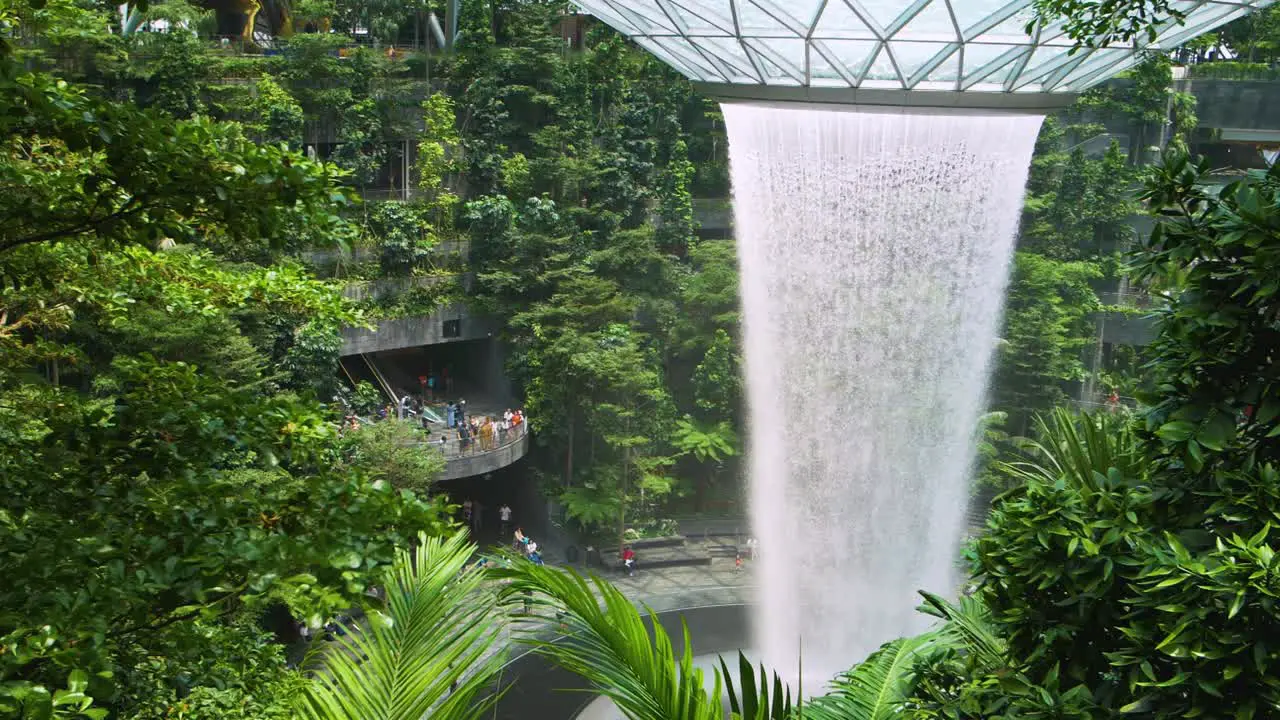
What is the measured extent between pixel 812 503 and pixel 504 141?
52.7 feet

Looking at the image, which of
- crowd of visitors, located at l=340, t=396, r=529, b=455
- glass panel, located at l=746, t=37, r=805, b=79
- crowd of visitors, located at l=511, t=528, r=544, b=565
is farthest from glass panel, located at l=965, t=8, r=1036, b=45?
crowd of visitors, located at l=340, t=396, r=529, b=455

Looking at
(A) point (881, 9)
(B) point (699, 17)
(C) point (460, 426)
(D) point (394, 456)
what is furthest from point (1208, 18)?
(C) point (460, 426)

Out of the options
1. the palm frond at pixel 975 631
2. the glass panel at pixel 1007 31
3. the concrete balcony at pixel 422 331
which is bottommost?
the concrete balcony at pixel 422 331

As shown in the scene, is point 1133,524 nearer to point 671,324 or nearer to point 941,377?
point 941,377

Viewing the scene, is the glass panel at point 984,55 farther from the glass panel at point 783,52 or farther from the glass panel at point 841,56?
the glass panel at point 783,52

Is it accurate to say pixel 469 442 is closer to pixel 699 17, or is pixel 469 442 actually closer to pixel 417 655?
pixel 699 17

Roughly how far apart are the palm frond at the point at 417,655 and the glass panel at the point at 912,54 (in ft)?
36.1

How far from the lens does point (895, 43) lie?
14031mm

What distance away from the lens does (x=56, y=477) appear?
4895 mm

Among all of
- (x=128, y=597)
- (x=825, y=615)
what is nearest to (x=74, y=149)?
(x=128, y=597)

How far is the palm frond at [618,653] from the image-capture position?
4.02m

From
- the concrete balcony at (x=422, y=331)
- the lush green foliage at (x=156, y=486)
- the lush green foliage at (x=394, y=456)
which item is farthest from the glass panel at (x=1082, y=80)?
the concrete balcony at (x=422, y=331)

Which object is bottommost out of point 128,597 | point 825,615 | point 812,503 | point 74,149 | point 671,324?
point 825,615

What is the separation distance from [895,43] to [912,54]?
0.30m
